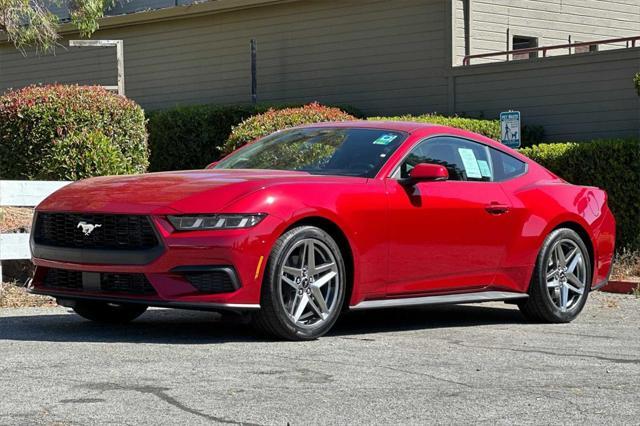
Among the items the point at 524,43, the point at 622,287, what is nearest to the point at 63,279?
the point at 622,287

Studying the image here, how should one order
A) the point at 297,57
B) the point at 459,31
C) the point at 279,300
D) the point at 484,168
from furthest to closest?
the point at 297,57, the point at 459,31, the point at 484,168, the point at 279,300

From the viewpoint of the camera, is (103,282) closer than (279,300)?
No

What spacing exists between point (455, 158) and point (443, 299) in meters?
1.10

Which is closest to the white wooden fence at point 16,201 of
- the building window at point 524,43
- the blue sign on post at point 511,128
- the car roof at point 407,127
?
the car roof at point 407,127

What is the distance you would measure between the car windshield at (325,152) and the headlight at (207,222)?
1091 mm

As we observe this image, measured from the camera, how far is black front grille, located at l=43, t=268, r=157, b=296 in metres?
7.63

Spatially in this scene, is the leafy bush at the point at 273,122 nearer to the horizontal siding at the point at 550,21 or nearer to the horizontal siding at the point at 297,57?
the horizontal siding at the point at 297,57

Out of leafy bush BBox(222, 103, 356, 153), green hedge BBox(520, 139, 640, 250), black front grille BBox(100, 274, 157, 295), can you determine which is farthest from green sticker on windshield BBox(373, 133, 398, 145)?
leafy bush BBox(222, 103, 356, 153)

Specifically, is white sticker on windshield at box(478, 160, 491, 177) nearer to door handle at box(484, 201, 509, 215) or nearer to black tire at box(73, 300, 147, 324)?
door handle at box(484, 201, 509, 215)

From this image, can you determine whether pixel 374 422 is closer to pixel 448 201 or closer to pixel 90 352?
pixel 90 352

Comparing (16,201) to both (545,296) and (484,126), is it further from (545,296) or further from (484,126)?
(484,126)

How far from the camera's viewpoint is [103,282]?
25.6 ft

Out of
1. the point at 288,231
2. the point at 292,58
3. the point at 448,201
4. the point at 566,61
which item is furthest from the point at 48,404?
the point at 292,58

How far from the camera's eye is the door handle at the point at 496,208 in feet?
29.5
